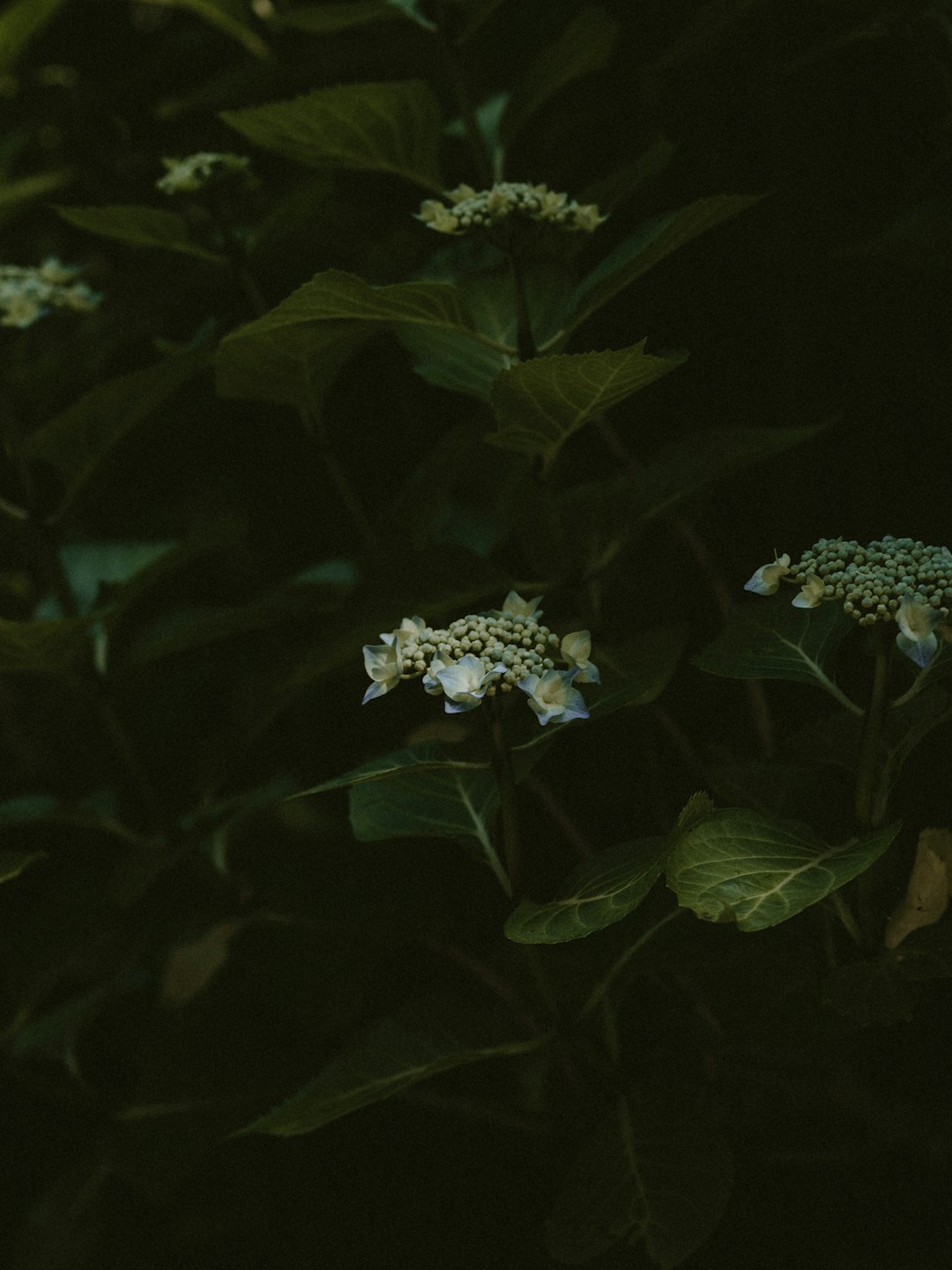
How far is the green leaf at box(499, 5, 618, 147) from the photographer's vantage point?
0.94 meters

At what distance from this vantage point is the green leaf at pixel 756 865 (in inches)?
22.9

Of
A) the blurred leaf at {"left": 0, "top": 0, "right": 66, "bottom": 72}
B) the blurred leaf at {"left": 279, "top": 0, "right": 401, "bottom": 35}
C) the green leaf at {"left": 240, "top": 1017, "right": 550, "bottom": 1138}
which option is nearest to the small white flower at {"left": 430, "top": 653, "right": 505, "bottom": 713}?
the green leaf at {"left": 240, "top": 1017, "right": 550, "bottom": 1138}

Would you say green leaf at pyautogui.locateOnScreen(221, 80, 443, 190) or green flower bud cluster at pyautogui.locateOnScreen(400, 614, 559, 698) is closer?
green flower bud cluster at pyautogui.locateOnScreen(400, 614, 559, 698)

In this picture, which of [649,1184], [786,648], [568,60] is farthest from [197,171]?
[649,1184]

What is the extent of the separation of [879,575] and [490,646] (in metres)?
0.22

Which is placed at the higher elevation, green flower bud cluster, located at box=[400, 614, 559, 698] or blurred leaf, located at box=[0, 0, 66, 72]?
blurred leaf, located at box=[0, 0, 66, 72]

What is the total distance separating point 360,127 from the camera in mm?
920

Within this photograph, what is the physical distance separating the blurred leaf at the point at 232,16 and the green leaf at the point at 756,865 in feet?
3.47

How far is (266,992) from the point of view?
41.0 inches

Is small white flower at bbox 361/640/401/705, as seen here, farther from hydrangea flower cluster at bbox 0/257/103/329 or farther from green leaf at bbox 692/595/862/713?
hydrangea flower cluster at bbox 0/257/103/329

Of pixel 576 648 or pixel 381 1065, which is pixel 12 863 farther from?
pixel 576 648

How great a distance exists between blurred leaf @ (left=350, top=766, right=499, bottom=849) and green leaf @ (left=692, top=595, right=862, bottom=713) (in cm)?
18

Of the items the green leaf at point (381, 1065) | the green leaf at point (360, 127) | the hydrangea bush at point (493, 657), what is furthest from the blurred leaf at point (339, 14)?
the green leaf at point (381, 1065)

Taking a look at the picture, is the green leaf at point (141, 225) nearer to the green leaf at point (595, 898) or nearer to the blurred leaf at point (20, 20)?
the blurred leaf at point (20, 20)
